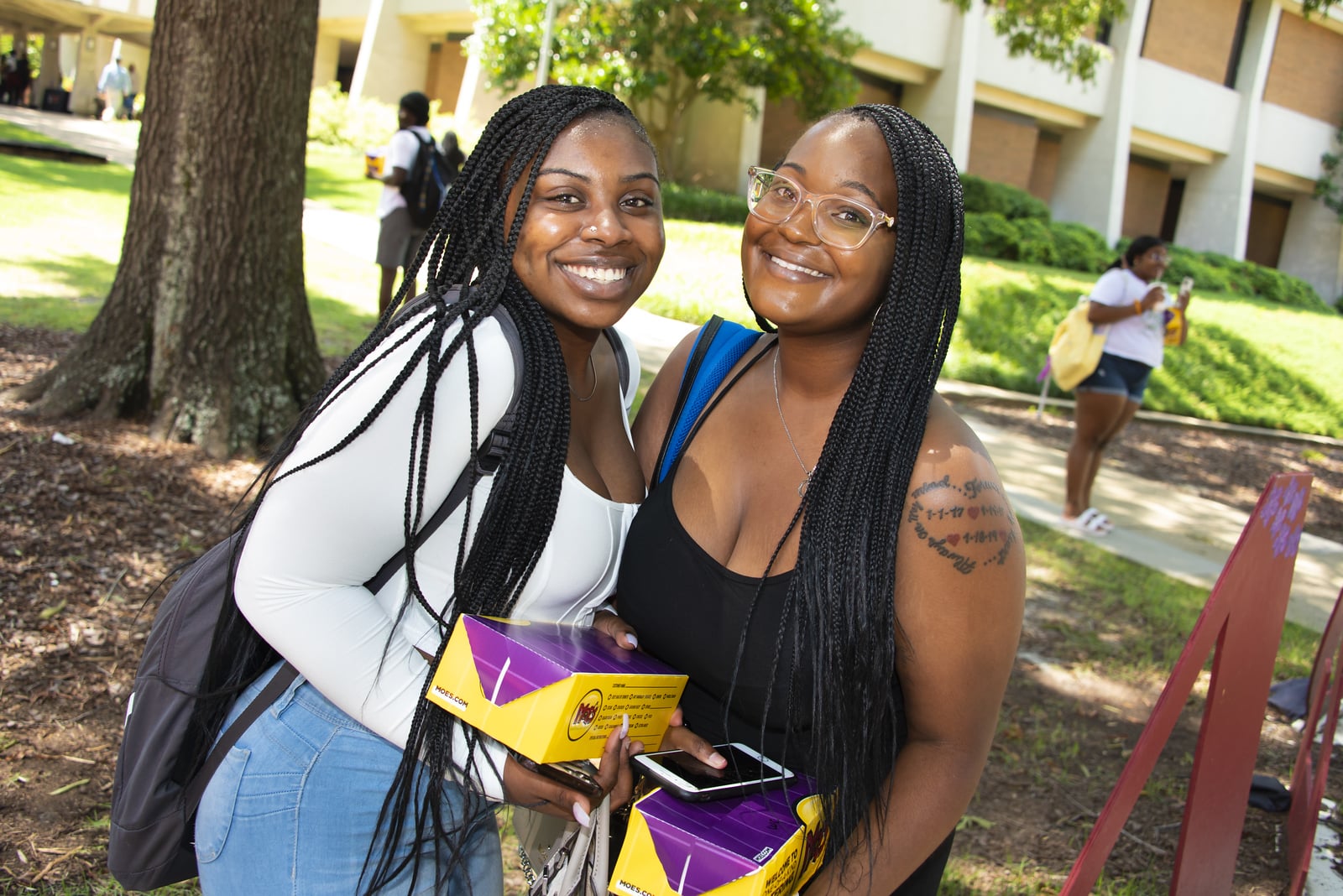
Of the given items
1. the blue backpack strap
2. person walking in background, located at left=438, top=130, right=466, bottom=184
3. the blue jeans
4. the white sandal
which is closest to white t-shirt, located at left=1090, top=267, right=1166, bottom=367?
the white sandal

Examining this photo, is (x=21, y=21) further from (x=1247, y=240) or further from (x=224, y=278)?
(x=1247, y=240)

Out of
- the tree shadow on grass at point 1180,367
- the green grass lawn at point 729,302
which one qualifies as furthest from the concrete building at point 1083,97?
the tree shadow on grass at point 1180,367

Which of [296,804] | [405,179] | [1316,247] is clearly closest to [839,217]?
[296,804]

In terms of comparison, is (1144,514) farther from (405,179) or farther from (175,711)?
Result: (175,711)

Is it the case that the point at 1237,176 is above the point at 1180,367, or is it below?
above

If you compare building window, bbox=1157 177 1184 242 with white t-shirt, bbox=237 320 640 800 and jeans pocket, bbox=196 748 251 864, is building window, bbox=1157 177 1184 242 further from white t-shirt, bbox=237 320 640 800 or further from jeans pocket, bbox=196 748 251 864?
jeans pocket, bbox=196 748 251 864

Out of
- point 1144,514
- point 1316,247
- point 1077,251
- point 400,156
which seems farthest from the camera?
point 1316,247

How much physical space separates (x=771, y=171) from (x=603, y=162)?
Result: 0.32 metres

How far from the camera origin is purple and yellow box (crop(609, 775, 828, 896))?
1509mm

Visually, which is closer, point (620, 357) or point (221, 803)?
point (221, 803)

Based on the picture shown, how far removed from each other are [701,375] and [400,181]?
24.3 feet

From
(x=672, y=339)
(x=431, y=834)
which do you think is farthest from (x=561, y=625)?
(x=672, y=339)

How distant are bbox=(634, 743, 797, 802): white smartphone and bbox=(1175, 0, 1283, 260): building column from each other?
34207mm

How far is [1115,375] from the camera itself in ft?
23.7
